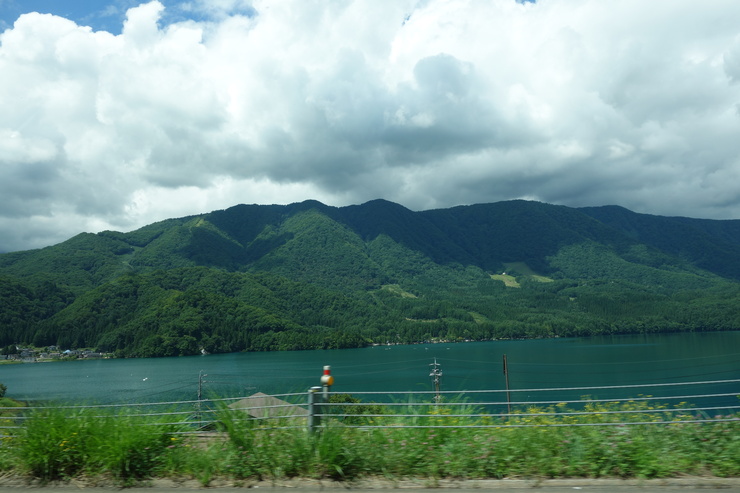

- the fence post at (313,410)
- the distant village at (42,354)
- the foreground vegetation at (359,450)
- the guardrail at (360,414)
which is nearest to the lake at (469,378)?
the distant village at (42,354)

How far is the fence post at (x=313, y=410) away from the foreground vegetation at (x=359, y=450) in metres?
0.17

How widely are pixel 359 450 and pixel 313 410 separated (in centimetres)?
88

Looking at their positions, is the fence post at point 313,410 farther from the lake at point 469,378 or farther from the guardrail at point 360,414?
the lake at point 469,378

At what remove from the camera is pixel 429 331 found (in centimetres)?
17888

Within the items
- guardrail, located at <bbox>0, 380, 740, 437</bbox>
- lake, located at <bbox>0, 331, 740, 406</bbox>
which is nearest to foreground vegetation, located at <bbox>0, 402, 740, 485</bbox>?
guardrail, located at <bbox>0, 380, 740, 437</bbox>

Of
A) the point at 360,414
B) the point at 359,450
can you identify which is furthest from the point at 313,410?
the point at 359,450

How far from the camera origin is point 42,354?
134 m

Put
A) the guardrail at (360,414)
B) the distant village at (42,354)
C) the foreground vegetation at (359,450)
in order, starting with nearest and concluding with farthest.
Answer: the foreground vegetation at (359,450), the guardrail at (360,414), the distant village at (42,354)

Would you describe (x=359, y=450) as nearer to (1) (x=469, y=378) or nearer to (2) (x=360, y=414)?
(2) (x=360, y=414)

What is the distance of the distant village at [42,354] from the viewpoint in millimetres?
128625

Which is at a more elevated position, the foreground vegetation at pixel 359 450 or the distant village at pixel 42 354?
the foreground vegetation at pixel 359 450

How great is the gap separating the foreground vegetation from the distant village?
14664cm

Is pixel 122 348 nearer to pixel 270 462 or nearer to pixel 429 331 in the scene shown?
pixel 429 331

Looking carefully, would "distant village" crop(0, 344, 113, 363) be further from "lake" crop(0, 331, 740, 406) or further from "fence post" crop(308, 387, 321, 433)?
"fence post" crop(308, 387, 321, 433)
